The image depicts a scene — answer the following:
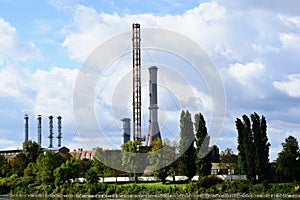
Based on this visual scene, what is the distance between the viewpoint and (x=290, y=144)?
6306cm

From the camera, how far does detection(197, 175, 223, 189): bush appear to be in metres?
62.3

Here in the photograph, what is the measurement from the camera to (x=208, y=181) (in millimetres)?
62531

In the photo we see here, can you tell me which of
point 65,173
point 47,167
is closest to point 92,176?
point 65,173

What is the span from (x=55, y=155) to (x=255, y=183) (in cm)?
3503

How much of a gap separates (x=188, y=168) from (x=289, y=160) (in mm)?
11848

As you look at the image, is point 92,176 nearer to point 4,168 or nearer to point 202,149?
point 202,149

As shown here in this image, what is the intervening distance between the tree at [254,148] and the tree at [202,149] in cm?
420

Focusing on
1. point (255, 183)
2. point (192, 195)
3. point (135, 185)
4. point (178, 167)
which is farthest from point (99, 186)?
point (255, 183)

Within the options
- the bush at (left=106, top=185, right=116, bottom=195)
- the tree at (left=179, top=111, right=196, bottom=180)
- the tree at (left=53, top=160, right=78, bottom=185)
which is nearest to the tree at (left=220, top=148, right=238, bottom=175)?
the tree at (left=179, top=111, right=196, bottom=180)

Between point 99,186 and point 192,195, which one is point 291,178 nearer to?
point 192,195

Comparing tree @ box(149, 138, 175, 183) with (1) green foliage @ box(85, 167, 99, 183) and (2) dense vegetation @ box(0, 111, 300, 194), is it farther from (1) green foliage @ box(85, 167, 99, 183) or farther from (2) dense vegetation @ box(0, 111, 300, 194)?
(1) green foliage @ box(85, 167, 99, 183)

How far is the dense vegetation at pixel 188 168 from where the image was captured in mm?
60406

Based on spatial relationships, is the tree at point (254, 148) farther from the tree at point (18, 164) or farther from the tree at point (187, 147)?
the tree at point (18, 164)

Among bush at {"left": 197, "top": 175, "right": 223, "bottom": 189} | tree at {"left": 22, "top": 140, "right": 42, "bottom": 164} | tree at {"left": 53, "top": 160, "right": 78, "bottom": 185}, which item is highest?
tree at {"left": 22, "top": 140, "right": 42, "bottom": 164}
